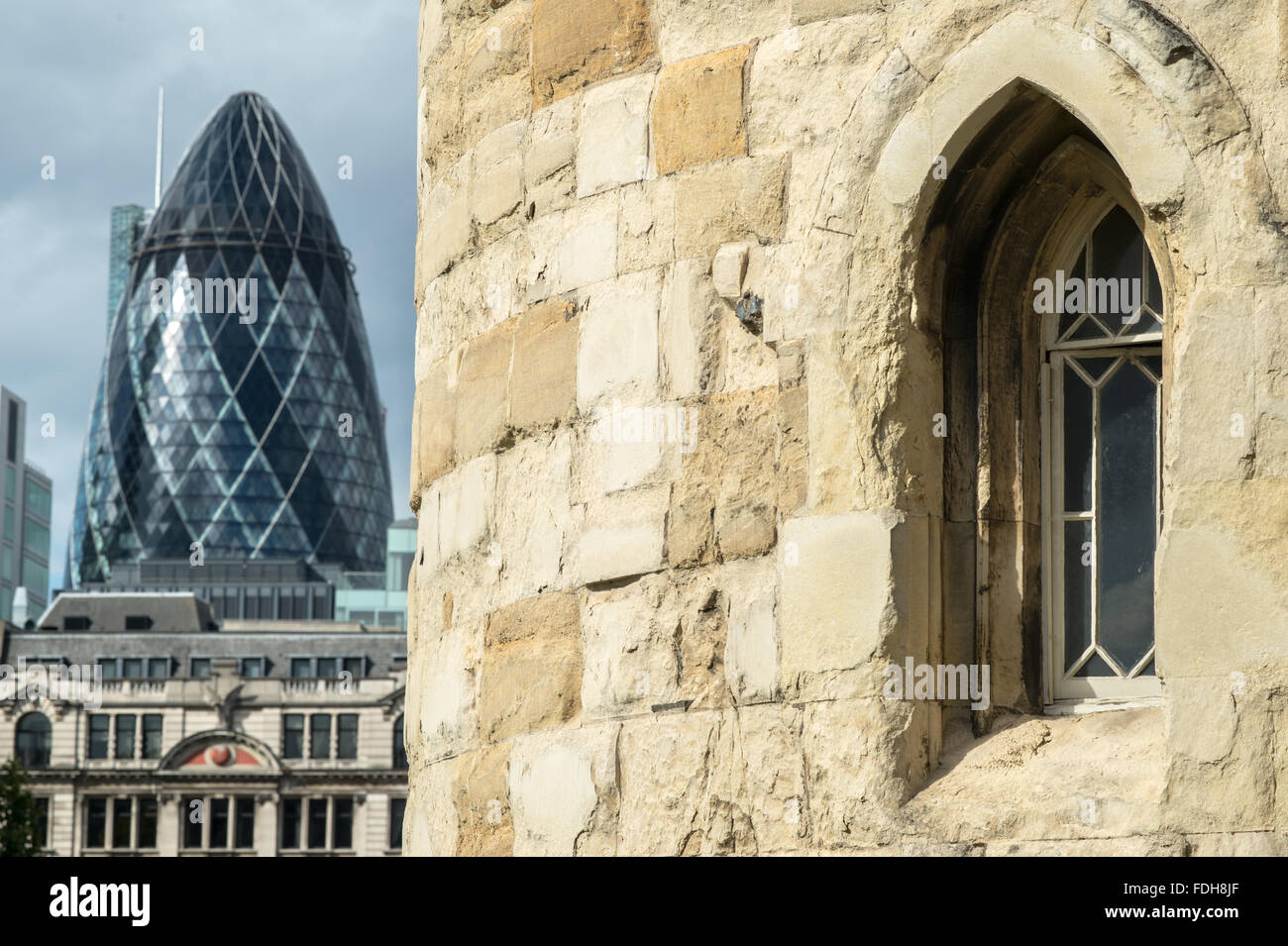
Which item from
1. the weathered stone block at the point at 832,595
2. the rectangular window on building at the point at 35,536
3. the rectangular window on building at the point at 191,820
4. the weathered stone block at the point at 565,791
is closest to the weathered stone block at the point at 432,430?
the weathered stone block at the point at 565,791

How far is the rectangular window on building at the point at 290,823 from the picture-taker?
228ft

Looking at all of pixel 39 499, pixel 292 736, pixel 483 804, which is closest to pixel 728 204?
pixel 483 804

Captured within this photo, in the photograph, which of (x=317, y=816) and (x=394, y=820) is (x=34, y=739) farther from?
(x=394, y=820)

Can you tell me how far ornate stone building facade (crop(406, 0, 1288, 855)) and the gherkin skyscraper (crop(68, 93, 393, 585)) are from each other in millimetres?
111195

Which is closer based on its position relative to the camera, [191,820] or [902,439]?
[902,439]

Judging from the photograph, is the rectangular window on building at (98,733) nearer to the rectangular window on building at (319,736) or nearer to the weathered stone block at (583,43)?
the rectangular window on building at (319,736)

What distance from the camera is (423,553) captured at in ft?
21.5

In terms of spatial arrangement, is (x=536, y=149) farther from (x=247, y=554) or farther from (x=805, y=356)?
(x=247, y=554)

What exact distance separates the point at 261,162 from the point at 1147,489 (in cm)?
11886

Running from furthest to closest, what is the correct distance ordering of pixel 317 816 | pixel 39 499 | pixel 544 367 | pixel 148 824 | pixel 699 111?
1. pixel 39 499
2. pixel 317 816
3. pixel 148 824
4. pixel 544 367
5. pixel 699 111

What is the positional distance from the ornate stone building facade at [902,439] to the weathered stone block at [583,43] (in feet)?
0.06

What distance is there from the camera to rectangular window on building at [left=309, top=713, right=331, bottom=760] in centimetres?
7156

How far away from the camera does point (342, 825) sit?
7019cm

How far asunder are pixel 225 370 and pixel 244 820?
51.3m
